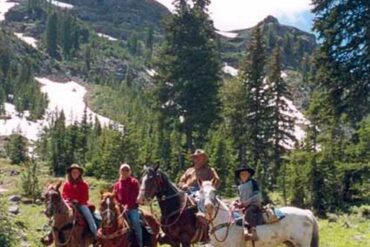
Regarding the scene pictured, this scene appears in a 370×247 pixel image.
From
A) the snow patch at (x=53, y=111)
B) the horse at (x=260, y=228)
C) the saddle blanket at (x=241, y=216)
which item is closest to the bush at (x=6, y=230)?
the horse at (x=260, y=228)

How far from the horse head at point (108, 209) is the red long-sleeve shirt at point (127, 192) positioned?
4.07 ft

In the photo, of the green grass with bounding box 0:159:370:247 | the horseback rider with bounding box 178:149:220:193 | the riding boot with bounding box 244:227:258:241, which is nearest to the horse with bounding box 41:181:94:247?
the green grass with bounding box 0:159:370:247

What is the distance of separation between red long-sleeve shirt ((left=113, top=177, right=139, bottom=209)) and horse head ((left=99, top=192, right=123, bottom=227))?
1.24 m

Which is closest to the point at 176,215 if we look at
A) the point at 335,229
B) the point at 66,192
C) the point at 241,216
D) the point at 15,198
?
the point at 241,216

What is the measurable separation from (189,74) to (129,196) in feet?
130

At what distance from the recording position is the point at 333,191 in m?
37.3

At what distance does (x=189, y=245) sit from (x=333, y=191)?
21.9 meters

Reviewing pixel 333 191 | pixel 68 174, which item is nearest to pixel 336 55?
pixel 333 191

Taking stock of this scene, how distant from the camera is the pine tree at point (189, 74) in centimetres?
5453

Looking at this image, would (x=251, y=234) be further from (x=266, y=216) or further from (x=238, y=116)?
(x=238, y=116)

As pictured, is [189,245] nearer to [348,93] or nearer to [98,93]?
[348,93]

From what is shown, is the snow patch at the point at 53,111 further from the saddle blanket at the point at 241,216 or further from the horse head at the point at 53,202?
the horse head at the point at 53,202

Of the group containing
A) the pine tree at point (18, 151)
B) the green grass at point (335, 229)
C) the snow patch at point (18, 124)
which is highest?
the green grass at point (335, 229)

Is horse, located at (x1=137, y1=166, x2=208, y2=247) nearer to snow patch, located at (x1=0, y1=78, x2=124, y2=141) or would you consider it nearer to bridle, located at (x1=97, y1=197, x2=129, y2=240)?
bridle, located at (x1=97, y1=197, x2=129, y2=240)
